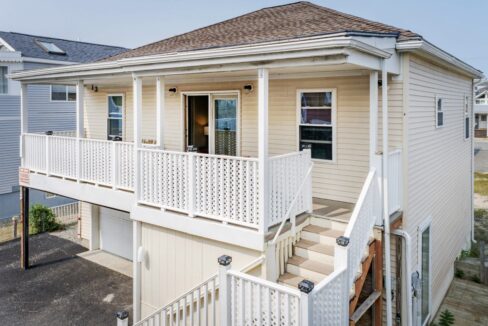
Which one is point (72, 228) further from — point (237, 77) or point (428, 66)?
point (428, 66)

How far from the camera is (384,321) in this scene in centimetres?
700

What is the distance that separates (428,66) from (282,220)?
4.60 metres

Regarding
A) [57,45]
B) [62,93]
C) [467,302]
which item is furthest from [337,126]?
[57,45]

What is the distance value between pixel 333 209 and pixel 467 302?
488cm

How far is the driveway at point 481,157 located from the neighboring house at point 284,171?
24.0m

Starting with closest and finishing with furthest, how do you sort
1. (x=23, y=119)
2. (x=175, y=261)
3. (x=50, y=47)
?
(x=175, y=261), (x=23, y=119), (x=50, y=47)

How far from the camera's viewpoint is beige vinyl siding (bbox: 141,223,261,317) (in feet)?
22.2

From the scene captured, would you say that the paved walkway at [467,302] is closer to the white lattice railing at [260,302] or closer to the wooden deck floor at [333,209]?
the wooden deck floor at [333,209]

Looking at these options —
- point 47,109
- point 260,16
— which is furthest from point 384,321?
point 47,109

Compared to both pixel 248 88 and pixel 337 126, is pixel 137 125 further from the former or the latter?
pixel 337 126

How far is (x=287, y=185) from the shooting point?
6.38 metres

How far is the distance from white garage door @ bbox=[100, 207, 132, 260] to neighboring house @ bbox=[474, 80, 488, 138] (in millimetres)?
51281

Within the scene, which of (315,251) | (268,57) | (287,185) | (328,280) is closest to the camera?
(328,280)

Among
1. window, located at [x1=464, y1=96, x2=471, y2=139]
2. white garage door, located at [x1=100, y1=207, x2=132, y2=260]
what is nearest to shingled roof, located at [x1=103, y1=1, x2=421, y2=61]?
white garage door, located at [x1=100, y1=207, x2=132, y2=260]
